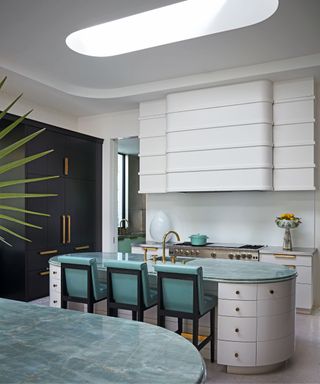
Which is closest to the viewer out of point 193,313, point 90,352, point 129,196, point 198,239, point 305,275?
point 90,352

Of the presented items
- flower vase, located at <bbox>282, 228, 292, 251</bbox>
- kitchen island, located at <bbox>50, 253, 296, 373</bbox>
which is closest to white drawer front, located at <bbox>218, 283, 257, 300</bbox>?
kitchen island, located at <bbox>50, 253, 296, 373</bbox>

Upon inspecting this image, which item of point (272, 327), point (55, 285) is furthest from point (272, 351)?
point (55, 285)

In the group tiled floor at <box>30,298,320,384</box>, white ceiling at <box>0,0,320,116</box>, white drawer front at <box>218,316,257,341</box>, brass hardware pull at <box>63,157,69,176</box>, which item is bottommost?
tiled floor at <box>30,298,320,384</box>

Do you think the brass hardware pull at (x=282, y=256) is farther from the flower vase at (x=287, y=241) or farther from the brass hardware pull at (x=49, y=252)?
the brass hardware pull at (x=49, y=252)

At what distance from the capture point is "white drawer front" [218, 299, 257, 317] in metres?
2.82

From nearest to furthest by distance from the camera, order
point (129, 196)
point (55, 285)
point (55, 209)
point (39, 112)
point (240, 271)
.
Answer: point (240, 271), point (55, 285), point (55, 209), point (39, 112), point (129, 196)

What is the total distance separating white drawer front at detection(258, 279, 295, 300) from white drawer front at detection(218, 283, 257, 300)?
0.05 m

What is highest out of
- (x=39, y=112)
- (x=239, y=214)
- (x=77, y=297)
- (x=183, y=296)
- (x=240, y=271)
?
(x=39, y=112)

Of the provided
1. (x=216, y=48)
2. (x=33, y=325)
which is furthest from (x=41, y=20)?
(x=33, y=325)

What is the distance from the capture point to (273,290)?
2.83 metres

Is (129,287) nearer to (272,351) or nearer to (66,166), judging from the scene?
(272,351)

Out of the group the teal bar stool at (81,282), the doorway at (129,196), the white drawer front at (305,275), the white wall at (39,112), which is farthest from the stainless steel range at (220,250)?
the doorway at (129,196)

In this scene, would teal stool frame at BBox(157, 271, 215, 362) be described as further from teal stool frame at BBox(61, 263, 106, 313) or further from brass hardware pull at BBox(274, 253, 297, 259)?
brass hardware pull at BBox(274, 253, 297, 259)

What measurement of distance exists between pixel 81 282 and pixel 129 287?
0.48 m
